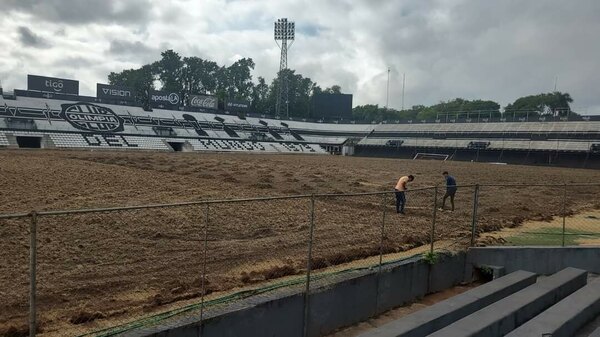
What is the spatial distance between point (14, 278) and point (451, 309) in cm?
645

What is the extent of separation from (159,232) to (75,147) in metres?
54.2

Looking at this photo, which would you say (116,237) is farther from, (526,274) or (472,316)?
(526,274)

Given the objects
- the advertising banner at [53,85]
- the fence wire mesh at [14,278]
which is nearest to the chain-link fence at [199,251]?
the fence wire mesh at [14,278]

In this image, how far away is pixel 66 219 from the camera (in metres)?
11.0

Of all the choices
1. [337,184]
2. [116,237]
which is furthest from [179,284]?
[337,184]

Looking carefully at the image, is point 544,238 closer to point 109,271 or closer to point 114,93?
point 109,271

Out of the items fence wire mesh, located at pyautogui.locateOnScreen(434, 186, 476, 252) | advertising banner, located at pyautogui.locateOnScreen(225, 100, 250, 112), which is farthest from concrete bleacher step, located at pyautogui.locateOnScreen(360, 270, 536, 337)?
advertising banner, located at pyautogui.locateOnScreen(225, 100, 250, 112)

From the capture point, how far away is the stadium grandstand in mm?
64750

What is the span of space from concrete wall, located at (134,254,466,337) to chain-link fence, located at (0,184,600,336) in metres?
0.13

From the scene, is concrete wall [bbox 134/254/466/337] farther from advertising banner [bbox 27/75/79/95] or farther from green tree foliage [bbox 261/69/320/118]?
green tree foliage [bbox 261/69/320/118]

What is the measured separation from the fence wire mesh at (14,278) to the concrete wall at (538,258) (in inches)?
323

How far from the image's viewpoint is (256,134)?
92.6 metres

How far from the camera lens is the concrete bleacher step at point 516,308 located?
237 inches

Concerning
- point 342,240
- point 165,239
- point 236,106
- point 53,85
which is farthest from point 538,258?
point 236,106
